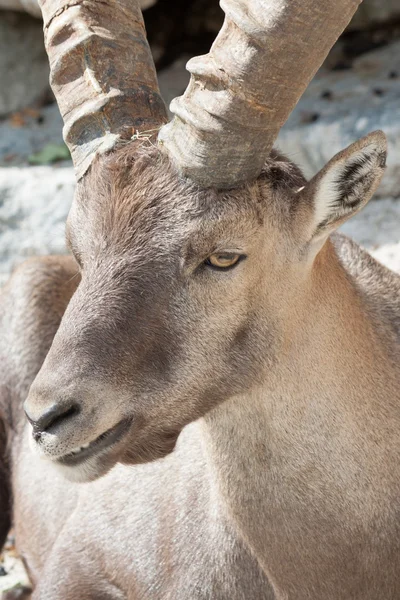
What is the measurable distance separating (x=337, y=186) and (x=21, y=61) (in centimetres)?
843

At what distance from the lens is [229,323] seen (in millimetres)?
4477

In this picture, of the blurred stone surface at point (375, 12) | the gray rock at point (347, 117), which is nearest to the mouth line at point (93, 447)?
the gray rock at point (347, 117)

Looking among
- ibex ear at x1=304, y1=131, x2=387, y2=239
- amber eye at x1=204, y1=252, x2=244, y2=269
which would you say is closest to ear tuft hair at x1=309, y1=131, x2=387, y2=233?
ibex ear at x1=304, y1=131, x2=387, y2=239

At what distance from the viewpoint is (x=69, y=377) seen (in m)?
4.14

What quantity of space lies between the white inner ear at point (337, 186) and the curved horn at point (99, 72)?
0.93 m

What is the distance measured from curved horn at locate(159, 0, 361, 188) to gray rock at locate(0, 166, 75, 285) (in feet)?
19.7

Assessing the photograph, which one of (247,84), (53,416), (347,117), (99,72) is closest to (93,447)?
(53,416)

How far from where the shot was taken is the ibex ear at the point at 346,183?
441 cm

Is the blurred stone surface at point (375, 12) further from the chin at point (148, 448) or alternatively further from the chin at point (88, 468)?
the chin at point (88, 468)

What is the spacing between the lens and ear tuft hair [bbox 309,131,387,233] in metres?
4.41

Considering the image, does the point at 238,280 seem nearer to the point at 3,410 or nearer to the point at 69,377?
the point at 69,377

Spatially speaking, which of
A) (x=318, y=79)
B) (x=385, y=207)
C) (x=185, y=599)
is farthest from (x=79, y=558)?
(x=318, y=79)

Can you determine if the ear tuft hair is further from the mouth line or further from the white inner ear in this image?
the mouth line

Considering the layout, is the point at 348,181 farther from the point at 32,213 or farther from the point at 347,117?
the point at 32,213
